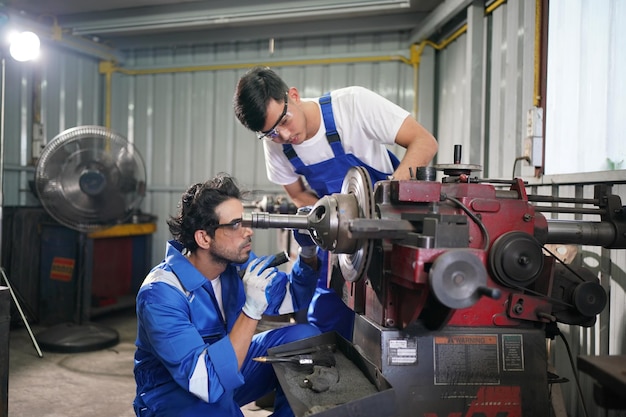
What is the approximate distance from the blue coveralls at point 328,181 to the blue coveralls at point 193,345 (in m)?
0.06

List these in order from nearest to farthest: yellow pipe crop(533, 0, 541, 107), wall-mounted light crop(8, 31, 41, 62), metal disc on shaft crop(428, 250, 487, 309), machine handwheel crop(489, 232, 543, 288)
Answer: metal disc on shaft crop(428, 250, 487, 309) → machine handwheel crop(489, 232, 543, 288) → yellow pipe crop(533, 0, 541, 107) → wall-mounted light crop(8, 31, 41, 62)

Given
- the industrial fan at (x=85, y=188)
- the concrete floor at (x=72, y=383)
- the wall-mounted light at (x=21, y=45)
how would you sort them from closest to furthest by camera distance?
1. the concrete floor at (x=72, y=383)
2. the wall-mounted light at (x=21, y=45)
3. the industrial fan at (x=85, y=188)

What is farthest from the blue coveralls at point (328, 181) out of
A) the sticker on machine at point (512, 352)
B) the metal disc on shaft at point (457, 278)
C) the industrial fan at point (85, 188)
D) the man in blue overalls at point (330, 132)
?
the industrial fan at point (85, 188)

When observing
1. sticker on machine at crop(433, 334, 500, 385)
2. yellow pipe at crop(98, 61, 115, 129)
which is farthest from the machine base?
yellow pipe at crop(98, 61, 115, 129)

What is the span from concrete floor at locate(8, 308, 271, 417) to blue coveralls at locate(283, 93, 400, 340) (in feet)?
3.06

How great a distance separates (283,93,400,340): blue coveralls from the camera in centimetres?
192

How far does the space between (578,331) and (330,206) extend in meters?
1.31

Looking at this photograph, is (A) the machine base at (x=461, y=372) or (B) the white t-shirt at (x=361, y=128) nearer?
A: (A) the machine base at (x=461, y=372)

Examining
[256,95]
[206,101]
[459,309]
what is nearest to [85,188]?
[206,101]

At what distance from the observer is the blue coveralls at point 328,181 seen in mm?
1924

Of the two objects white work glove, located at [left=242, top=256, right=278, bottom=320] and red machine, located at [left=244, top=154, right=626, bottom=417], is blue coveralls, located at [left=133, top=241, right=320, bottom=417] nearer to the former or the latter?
white work glove, located at [left=242, top=256, right=278, bottom=320]

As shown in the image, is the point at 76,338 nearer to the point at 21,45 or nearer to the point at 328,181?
the point at 21,45

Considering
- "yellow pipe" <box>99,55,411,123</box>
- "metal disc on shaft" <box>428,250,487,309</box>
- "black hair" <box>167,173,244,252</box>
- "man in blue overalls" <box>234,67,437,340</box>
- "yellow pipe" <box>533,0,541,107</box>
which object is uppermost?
"yellow pipe" <box>99,55,411,123</box>

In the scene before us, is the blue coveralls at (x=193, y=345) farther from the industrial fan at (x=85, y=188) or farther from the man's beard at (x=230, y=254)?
the industrial fan at (x=85, y=188)
